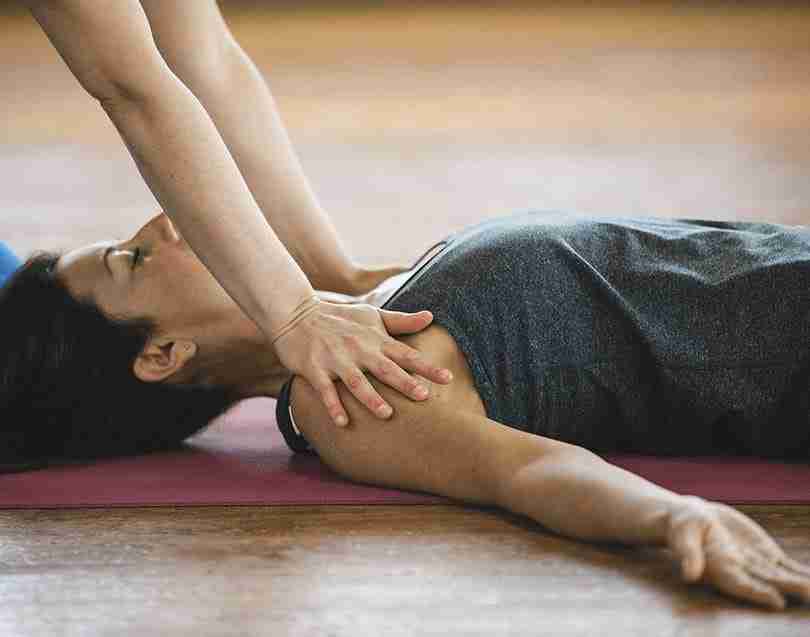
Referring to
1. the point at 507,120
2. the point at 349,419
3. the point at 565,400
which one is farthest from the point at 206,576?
the point at 507,120

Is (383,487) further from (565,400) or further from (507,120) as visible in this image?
(507,120)

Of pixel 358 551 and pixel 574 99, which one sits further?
pixel 574 99

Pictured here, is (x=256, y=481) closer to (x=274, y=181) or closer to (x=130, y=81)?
(x=130, y=81)

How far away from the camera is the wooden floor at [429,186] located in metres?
1.24

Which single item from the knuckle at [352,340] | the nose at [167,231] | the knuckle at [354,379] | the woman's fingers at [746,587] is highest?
the nose at [167,231]

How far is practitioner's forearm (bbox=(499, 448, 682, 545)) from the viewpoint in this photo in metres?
1.27

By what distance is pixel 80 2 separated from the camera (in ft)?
4.93

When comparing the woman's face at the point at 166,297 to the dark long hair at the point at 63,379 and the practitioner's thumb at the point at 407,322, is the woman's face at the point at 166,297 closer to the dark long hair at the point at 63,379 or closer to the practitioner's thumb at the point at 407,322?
the dark long hair at the point at 63,379

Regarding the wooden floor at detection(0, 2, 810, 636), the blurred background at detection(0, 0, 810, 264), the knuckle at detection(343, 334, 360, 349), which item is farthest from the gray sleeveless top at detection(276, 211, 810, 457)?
the blurred background at detection(0, 0, 810, 264)

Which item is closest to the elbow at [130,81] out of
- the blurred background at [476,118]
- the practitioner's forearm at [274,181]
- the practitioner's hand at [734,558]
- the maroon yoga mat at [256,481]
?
the maroon yoga mat at [256,481]

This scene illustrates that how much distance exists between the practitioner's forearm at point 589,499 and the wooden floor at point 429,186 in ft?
0.10

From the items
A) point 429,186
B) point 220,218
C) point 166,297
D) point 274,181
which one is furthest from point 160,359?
point 429,186

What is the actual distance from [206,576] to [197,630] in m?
0.15

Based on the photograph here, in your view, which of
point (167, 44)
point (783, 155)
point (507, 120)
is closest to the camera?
point (167, 44)
